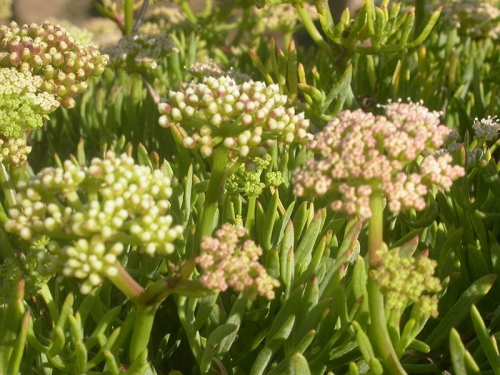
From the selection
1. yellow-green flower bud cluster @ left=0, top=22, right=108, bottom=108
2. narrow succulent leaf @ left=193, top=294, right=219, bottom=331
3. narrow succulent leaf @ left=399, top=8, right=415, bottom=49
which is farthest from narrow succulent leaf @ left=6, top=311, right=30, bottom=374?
narrow succulent leaf @ left=399, top=8, right=415, bottom=49

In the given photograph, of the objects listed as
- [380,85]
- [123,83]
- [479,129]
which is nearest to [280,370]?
[479,129]

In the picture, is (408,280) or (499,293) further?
(499,293)

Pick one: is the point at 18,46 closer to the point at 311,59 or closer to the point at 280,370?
the point at 280,370

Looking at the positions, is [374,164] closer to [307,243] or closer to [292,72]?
[307,243]

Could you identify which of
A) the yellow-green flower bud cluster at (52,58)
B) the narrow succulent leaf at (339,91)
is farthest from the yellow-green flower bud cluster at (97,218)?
the narrow succulent leaf at (339,91)

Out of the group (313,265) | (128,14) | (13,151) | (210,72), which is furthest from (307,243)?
(128,14)

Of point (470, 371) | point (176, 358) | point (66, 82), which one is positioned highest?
point (66, 82)
